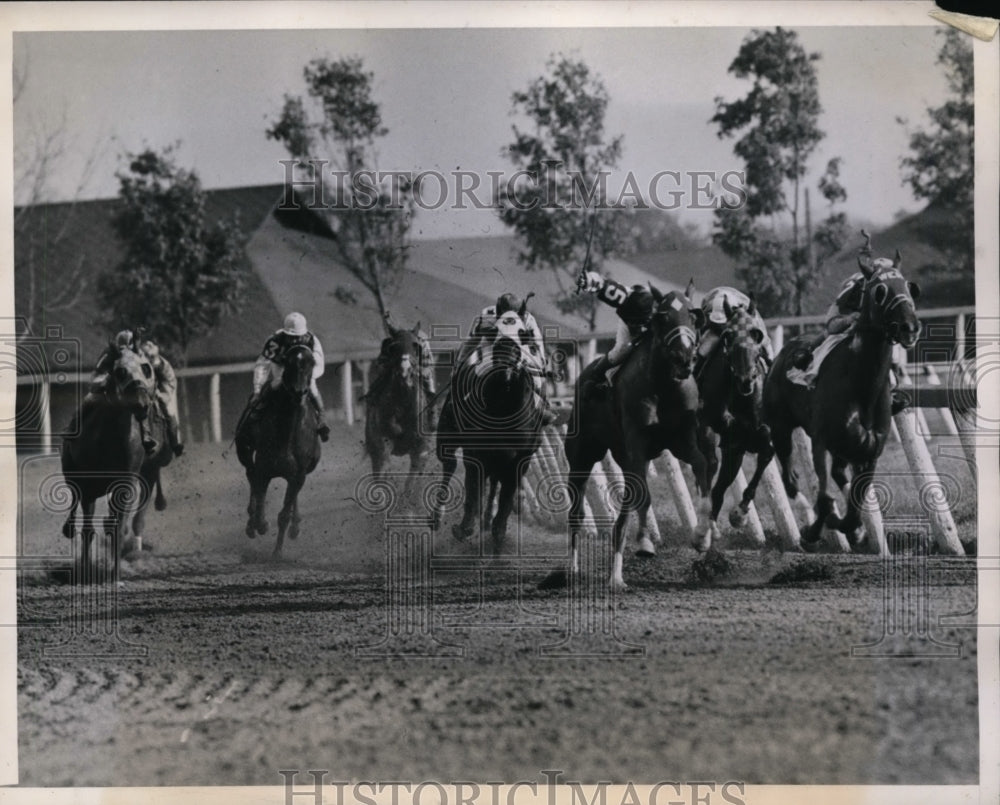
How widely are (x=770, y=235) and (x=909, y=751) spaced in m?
2.66

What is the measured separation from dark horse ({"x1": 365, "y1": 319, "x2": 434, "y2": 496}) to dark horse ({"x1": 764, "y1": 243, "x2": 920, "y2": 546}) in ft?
5.84

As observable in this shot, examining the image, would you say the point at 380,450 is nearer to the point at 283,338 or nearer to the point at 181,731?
the point at 283,338

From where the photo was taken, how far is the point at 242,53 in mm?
6090

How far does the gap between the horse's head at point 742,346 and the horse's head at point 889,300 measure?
562 mm

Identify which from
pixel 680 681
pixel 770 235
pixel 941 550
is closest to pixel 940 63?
pixel 770 235

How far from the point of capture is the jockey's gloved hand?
20.2 feet

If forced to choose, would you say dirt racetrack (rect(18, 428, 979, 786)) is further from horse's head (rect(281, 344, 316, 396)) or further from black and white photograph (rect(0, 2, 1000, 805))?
horse's head (rect(281, 344, 316, 396))

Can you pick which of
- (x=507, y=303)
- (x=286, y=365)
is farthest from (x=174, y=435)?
(x=507, y=303)

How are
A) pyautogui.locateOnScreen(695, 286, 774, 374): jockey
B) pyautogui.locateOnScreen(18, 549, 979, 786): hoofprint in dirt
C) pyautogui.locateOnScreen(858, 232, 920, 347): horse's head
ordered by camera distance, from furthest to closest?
pyautogui.locateOnScreen(695, 286, 774, 374): jockey, pyautogui.locateOnScreen(858, 232, 920, 347): horse's head, pyautogui.locateOnScreen(18, 549, 979, 786): hoofprint in dirt

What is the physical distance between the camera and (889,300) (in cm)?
607

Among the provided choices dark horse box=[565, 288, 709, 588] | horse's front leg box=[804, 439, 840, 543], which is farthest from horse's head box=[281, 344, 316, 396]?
horse's front leg box=[804, 439, 840, 543]

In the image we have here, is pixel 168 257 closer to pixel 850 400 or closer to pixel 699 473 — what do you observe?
pixel 699 473

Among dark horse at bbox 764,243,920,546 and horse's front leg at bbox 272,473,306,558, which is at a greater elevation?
dark horse at bbox 764,243,920,546

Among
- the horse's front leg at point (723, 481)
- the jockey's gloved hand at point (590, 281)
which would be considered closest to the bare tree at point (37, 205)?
the jockey's gloved hand at point (590, 281)
